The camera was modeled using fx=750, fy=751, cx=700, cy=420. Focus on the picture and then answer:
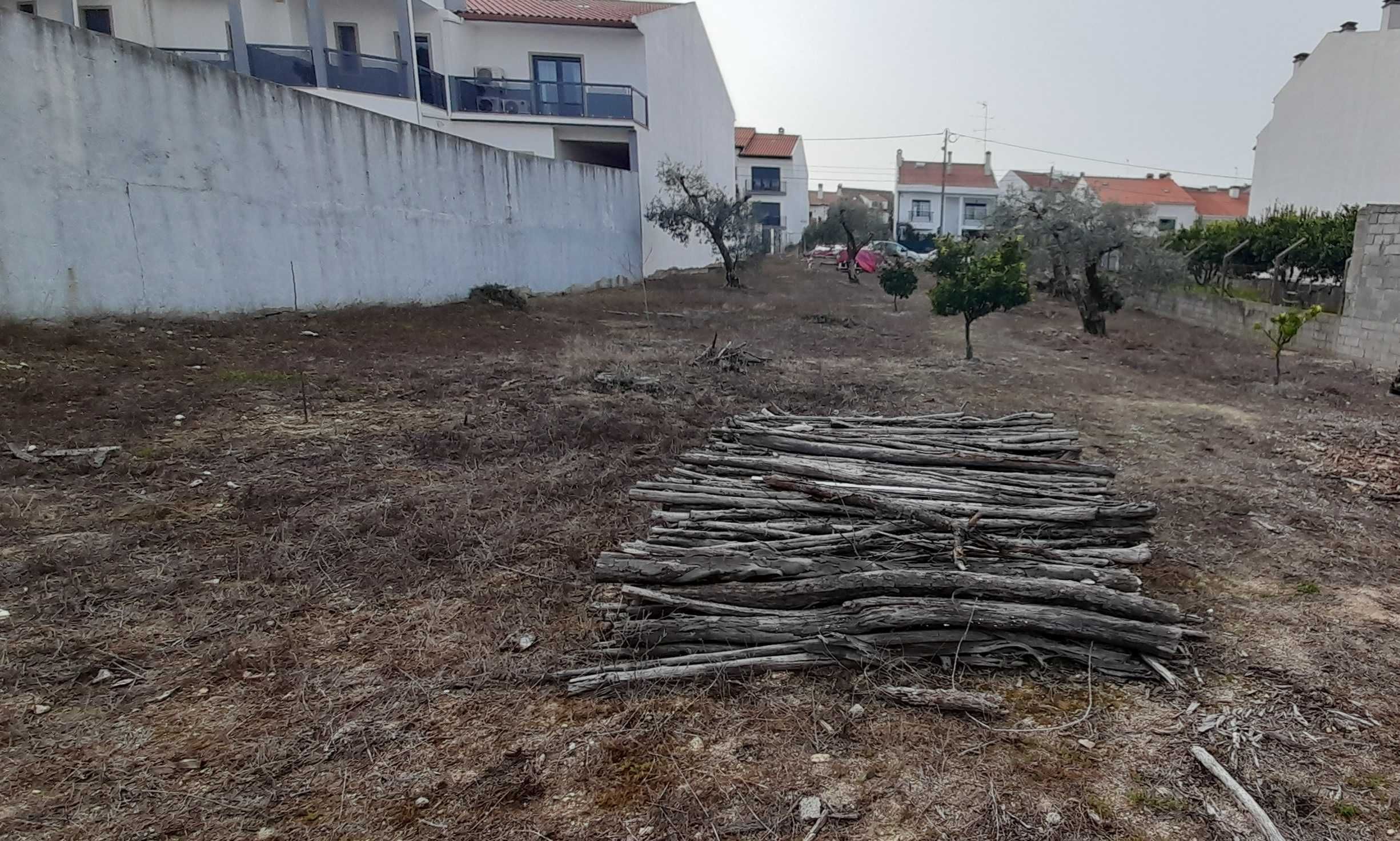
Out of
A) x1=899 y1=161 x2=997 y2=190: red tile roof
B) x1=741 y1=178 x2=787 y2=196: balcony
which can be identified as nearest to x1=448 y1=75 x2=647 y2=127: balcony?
x1=741 y1=178 x2=787 y2=196: balcony

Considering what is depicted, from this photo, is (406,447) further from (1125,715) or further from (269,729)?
(1125,715)

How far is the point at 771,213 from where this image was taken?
53.4 meters

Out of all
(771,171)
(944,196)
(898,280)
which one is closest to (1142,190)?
(944,196)

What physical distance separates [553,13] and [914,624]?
2756 centimetres

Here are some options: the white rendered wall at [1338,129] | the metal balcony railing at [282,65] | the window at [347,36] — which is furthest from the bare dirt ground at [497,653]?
the white rendered wall at [1338,129]

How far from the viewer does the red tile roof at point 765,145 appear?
53625mm

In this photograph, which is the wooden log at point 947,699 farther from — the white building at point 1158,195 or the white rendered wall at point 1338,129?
the white building at point 1158,195

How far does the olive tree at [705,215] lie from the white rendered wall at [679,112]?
885mm

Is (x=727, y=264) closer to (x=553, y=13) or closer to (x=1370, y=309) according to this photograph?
(x=553, y=13)

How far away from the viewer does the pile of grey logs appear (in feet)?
11.4

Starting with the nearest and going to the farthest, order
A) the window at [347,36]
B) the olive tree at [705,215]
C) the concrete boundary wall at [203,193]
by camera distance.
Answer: the concrete boundary wall at [203,193], the window at [347,36], the olive tree at [705,215]

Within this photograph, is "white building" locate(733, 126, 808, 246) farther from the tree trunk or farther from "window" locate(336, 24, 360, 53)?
"window" locate(336, 24, 360, 53)

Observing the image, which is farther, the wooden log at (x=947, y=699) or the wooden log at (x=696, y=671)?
the wooden log at (x=696, y=671)

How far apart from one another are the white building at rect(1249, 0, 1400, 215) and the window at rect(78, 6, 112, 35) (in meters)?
37.9
